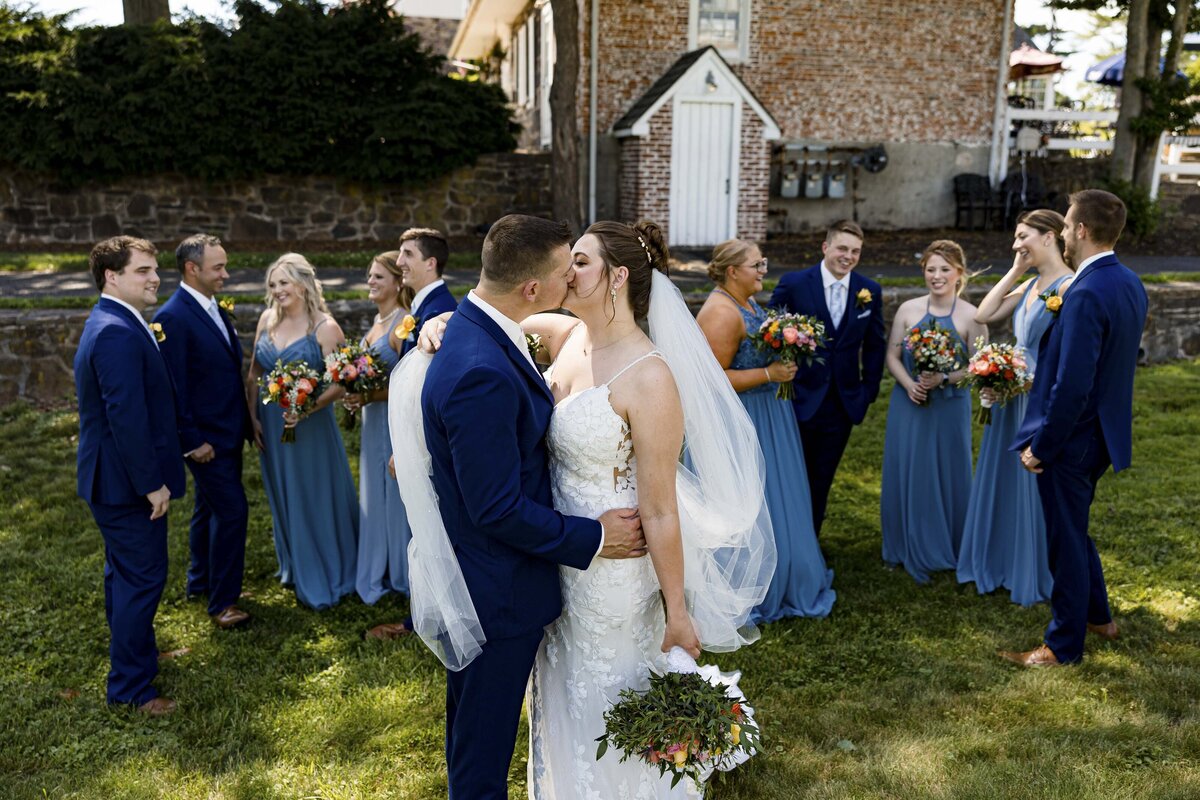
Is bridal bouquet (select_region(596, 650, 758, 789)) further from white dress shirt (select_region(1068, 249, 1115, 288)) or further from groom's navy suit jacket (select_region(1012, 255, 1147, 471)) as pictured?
white dress shirt (select_region(1068, 249, 1115, 288))

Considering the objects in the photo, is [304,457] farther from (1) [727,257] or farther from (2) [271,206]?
(2) [271,206]

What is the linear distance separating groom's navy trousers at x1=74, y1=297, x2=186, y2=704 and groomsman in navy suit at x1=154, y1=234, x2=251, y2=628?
636 millimetres

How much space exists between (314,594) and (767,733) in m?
3.08

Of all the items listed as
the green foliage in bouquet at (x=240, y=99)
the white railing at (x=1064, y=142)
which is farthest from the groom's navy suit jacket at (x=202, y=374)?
the white railing at (x=1064, y=142)

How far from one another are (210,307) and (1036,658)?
4.99 m

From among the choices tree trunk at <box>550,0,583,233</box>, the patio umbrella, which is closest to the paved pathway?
tree trunk at <box>550,0,583,233</box>

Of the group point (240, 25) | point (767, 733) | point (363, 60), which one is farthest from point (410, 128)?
point (767, 733)

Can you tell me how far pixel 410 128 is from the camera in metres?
16.9

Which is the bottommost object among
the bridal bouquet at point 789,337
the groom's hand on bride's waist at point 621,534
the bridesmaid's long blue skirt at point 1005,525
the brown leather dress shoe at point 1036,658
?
the brown leather dress shoe at point 1036,658

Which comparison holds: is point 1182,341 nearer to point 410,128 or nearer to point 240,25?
point 410,128

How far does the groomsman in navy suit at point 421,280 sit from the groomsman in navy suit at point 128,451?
1232mm

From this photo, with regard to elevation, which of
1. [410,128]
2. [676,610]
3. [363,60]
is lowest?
[676,610]

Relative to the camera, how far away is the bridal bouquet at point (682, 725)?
3025 millimetres

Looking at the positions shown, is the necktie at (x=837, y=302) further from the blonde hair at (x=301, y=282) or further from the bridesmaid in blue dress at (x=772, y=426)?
the blonde hair at (x=301, y=282)
